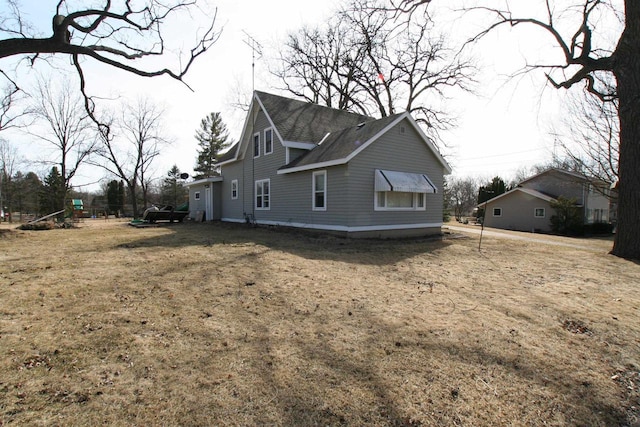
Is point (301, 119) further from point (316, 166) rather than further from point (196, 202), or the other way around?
point (196, 202)

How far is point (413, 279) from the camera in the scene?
6.84 meters

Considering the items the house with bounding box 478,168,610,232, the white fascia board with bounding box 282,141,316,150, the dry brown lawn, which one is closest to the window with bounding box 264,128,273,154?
the white fascia board with bounding box 282,141,316,150

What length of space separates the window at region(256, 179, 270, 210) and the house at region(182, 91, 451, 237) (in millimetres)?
53

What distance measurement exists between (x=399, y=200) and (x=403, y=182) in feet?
3.16

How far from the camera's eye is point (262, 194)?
17625mm

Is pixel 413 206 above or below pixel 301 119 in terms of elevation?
below

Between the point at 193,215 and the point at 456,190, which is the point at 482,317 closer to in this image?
the point at 193,215

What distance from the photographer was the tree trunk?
34.7ft

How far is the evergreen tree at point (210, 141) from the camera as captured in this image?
49250mm

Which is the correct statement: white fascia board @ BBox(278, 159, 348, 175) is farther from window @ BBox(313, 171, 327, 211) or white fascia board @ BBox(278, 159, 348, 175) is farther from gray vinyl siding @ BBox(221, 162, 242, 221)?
gray vinyl siding @ BBox(221, 162, 242, 221)

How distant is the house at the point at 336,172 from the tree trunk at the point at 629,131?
6164 millimetres

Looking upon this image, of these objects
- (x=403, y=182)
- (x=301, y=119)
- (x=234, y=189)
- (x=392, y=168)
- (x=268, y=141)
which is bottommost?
(x=403, y=182)

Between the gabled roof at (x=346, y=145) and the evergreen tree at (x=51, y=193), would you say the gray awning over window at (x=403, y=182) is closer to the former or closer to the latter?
the gabled roof at (x=346, y=145)

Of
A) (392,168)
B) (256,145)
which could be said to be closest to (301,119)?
(256,145)
